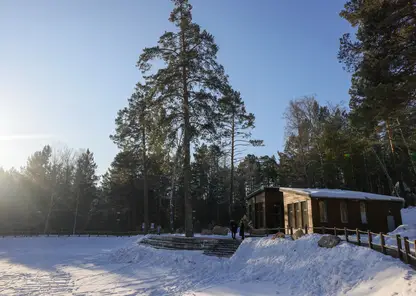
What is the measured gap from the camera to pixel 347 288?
30.3 feet

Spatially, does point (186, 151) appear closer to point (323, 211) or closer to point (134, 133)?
point (323, 211)

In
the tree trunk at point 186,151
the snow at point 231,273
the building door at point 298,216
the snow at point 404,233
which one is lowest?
the snow at point 231,273

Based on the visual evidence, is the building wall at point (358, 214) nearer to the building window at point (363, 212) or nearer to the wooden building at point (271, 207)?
the building window at point (363, 212)

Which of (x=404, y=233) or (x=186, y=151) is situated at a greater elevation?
(x=186, y=151)

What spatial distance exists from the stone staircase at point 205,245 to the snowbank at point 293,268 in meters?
0.90

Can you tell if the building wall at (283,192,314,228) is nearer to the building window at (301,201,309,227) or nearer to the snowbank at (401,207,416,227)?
the building window at (301,201,309,227)

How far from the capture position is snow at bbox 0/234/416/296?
30.9ft

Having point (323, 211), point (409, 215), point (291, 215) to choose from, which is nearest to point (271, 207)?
point (291, 215)

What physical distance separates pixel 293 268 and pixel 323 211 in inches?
368

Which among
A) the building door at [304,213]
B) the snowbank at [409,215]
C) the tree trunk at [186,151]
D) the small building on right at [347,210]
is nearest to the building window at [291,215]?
the small building on right at [347,210]

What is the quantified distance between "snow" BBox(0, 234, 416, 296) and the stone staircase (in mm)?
893

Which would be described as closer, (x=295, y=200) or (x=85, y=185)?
(x=295, y=200)

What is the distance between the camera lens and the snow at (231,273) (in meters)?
9.41

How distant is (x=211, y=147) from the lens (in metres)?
22.9
